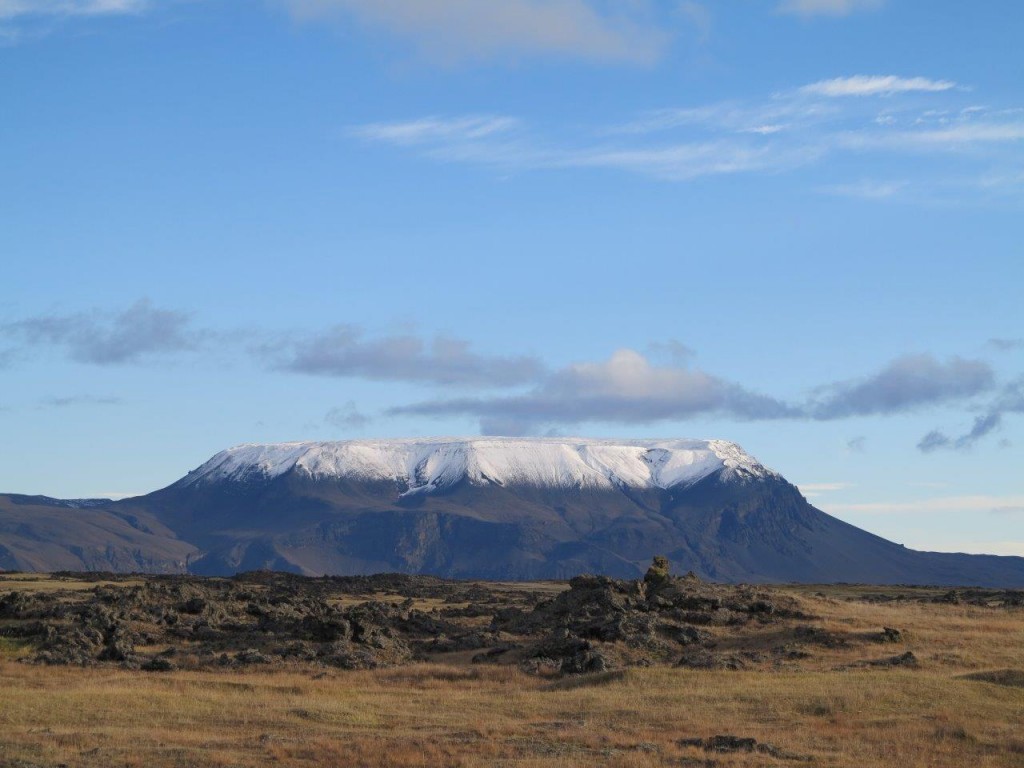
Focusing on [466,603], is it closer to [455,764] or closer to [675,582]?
[675,582]

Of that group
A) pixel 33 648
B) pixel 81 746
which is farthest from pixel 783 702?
pixel 33 648

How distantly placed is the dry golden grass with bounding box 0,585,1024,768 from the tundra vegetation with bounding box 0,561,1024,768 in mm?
134

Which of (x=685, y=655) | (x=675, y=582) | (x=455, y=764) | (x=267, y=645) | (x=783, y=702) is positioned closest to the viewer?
(x=455, y=764)

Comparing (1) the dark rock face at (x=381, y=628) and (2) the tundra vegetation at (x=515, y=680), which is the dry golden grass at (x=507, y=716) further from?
(1) the dark rock face at (x=381, y=628)

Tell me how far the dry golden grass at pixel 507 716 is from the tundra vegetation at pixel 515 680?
0.13 meters

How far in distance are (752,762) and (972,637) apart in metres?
33.9

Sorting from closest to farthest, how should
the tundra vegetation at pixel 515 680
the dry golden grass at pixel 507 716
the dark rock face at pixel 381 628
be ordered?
1. the dry golden grass at pixel 507 716
2. the tundra vegetation at pixel 515 680
3. the dark rock face at pixel 381 628

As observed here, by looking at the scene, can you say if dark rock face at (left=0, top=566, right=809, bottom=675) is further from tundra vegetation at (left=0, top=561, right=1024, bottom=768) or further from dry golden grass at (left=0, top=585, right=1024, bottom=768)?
dry golden grass at (left=0, top=585, right=1024, bottom=768)

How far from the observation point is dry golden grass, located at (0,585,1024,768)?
122ft

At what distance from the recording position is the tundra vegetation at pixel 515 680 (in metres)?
38.3

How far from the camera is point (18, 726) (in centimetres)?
4031

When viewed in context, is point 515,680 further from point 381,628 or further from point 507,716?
point 381,628

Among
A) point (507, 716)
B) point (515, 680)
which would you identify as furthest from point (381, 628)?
point (507, 716)

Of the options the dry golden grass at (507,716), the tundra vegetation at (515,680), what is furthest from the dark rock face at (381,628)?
the dry golden grass at (507,716)
